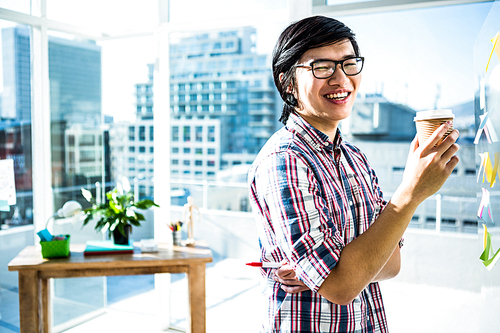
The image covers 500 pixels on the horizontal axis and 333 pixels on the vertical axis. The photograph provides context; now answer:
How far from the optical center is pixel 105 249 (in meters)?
2.38

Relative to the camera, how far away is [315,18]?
3.06ft

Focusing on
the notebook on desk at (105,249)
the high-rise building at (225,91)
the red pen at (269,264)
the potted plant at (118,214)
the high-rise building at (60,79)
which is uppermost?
the high-rise building at (225,91)

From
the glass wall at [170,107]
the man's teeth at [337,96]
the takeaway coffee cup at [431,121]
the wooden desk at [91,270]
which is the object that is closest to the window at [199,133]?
the glass wall at [170,107]

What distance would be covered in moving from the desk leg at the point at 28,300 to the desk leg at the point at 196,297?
30.4 inches

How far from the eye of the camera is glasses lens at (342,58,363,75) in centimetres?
95

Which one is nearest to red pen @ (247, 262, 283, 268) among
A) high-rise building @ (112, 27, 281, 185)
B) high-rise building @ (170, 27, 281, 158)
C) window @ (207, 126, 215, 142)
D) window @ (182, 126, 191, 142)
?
high-rise building @ (112, 27, 281, 185)

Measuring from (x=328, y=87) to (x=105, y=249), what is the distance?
1.86m

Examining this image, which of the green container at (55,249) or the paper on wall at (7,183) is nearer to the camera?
the green container at (55,249)

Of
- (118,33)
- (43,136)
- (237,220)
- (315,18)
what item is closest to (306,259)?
(315,18)

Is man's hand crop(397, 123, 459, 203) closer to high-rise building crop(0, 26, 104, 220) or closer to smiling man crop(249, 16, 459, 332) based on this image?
smiling man crop(249, 16, 459, 332)

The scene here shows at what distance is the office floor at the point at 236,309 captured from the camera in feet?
8.09

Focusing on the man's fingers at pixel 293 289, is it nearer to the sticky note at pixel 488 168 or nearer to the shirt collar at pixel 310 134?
the shirt collar at pixel 310 134

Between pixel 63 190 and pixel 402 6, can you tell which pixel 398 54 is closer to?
pixel 402 6

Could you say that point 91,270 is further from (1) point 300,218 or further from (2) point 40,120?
(1) point 300,218
